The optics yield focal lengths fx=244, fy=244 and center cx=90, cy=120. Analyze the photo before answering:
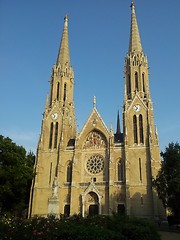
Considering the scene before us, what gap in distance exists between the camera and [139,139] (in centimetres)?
4047

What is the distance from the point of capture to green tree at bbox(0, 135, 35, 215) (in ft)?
104

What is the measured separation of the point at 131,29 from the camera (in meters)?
52.2

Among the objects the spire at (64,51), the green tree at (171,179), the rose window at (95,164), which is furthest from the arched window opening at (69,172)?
the spire at (64,51)

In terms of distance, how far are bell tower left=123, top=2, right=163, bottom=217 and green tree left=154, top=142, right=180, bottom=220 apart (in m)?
6.42

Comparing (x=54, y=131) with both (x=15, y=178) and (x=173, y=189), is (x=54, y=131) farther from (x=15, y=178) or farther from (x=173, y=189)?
(x=173, y=189)

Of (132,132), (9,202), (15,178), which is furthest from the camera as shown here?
(132,132)

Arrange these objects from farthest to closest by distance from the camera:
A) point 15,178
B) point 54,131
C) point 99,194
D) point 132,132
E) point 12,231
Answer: point 54,131
point 132,132
point 99,194
point 15,178
point 12,231

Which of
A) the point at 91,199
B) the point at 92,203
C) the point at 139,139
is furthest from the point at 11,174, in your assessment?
the point at 139,139

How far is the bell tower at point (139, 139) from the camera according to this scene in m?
36.2

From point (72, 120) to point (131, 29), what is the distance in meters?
23.3

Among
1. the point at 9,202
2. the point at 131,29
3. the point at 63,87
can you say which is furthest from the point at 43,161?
the point at 131,29

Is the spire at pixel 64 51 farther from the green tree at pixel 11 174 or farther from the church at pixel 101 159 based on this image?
the green tree at pixel 11 174

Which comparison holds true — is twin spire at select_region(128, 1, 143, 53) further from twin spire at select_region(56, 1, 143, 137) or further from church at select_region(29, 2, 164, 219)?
church at select_region(29, 2, 164, 219)

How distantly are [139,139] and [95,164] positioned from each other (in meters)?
8.50
